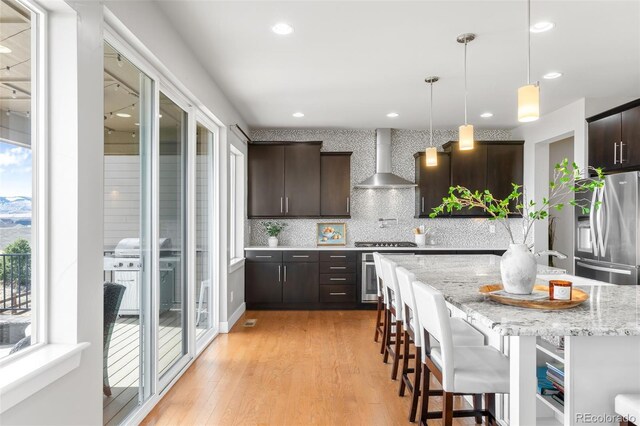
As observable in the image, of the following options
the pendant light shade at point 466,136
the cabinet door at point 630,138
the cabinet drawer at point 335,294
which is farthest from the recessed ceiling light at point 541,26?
the cabinet drawer at point 335,294

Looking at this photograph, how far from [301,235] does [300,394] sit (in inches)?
138

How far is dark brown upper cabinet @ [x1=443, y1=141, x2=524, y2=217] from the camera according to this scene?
5992 millimetres

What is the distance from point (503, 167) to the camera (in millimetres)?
6016

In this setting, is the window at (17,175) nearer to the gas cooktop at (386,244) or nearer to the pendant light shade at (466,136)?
the pendant light shade at (466,136)

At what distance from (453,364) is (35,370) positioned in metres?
1.71

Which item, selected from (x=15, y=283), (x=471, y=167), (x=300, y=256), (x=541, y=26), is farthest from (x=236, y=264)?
(x=541, y=26)

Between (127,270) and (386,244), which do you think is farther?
(386,244)

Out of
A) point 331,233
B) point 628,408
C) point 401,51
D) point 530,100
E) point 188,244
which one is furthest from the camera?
point 331,233

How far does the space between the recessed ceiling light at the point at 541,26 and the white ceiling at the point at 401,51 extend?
65 mm

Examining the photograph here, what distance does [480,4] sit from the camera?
255 cm

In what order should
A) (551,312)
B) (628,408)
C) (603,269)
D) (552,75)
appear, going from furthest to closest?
(603,269), (552,75), (551,312), (628,408)

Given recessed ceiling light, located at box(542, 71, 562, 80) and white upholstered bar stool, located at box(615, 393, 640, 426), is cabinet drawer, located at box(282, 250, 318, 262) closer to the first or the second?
recessed ceiling light, located at box(542, 71, 562, 80)

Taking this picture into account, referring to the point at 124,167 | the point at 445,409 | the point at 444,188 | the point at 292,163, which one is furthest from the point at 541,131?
the point at 124,167

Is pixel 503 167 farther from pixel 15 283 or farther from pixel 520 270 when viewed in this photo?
pixel 15 283
